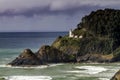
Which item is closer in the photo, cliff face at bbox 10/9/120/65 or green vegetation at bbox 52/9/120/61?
cliff face at bbox 10/9/120/65

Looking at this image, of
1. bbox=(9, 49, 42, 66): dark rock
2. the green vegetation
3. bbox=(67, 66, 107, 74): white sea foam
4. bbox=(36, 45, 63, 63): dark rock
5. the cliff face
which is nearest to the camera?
bbox=(67, 66, 107, 74): white sea foam

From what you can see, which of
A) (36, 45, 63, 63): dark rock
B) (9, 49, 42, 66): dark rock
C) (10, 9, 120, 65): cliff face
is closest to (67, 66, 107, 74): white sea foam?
(36, 45, 63, 63): dark rock

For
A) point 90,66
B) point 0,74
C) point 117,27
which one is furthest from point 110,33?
point 0,74

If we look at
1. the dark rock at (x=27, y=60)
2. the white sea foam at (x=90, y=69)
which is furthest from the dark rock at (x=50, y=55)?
the white sea foam at (x=90, y=69)

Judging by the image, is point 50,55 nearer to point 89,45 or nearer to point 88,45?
point 88,45

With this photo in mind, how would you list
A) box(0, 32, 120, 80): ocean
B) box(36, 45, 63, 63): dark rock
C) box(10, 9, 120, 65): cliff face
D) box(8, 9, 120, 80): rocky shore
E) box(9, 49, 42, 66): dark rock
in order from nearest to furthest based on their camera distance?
box(0, 32, 120, 80): ocean → box(9, 49, 42, 66): dark rock → box(8, 9, 120, 80): rocky shore → box(36, 45, 63, 63): dark rock → box(10, 9, 120, 65): cliff face

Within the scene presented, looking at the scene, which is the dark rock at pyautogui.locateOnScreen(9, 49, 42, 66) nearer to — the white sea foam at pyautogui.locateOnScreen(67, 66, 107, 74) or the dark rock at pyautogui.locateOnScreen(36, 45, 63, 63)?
the dark rock at pyautogui.locateOnScreen(36, 45, 63, 63)

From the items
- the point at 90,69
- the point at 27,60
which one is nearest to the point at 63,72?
the point at 90,69

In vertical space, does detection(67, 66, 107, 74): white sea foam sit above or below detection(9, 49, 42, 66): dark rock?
below

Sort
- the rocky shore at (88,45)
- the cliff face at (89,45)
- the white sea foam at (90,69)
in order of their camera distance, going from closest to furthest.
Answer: the white sea foam at (90,69), the rocky shore at (88,45), the cliff face at (89,45)

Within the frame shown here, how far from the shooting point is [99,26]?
187m

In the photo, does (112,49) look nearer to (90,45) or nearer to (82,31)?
(90,45)

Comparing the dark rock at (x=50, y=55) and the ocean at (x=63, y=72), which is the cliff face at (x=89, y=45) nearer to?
the dark rock at (x=50, y=55)

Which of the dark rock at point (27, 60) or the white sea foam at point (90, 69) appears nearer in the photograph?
the white sea foam at point (90, 69)
